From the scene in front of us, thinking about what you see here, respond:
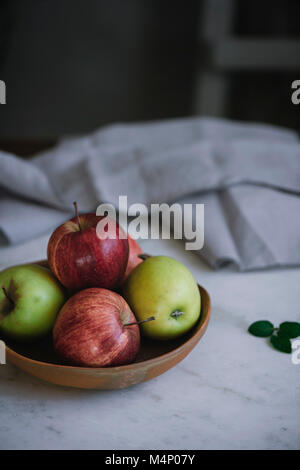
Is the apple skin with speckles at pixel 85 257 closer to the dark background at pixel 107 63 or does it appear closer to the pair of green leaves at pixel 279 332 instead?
the pair of green leaves at pixel 279 332

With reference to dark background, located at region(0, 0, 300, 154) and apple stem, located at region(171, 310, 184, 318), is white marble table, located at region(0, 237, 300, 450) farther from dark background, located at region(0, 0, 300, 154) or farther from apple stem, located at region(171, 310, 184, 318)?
dark background, located at region(0, 0, 300, 154)

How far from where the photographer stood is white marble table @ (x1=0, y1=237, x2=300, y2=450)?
0.48 meters

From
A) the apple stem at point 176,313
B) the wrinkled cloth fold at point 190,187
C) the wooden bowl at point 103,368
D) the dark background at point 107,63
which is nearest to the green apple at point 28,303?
the wooden bowl at point 103,368

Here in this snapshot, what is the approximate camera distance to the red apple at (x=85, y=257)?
57cm

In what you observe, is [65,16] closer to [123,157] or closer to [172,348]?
[123,157]

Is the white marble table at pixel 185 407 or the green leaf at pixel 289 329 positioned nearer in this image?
the white marble table at pixel 185 407

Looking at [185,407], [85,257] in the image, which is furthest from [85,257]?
[185,407]

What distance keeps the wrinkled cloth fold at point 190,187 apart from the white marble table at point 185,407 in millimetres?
304

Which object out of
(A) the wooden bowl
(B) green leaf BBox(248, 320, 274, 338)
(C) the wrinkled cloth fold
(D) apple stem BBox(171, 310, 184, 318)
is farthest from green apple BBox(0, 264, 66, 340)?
(C) the wrinkled cloth fold

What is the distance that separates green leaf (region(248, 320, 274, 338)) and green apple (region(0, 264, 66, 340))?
0.29 meters

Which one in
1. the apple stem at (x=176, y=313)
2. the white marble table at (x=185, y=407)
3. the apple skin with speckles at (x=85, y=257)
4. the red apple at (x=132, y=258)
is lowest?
the white marble table at (x=185, y=407)

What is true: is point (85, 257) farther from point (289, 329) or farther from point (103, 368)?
point (289, 329)
